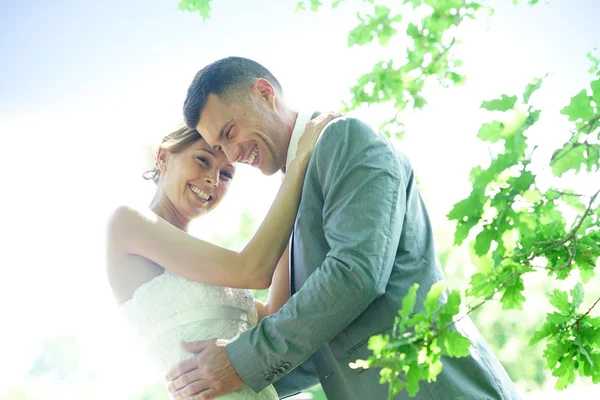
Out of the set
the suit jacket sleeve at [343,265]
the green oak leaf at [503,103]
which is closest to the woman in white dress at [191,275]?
the suit jacket sleeve at [343,265]

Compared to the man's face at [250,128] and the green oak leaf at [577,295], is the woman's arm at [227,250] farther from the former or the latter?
the green oak leaf at [577,295]

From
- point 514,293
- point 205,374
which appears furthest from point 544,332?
point 205,374

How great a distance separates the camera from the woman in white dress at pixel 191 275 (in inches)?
93.3

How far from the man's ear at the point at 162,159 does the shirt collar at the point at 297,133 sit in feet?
2.39

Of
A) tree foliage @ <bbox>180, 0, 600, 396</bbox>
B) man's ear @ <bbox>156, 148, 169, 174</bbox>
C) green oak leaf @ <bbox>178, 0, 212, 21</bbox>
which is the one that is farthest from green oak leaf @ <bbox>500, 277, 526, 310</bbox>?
man's ear @ <bbox>156, 148, 169, 174</bbox>

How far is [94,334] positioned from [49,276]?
5.93 ft

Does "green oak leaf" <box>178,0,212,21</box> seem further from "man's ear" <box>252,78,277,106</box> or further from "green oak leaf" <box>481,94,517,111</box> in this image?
"green oak leaf" <box>481,94,517,111</box>

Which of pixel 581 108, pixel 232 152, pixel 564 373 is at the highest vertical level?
pixel 232 152

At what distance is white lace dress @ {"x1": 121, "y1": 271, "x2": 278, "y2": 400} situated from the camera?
2430 millimetres

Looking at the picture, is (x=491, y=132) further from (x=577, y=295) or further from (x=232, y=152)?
(x=232, y=152)

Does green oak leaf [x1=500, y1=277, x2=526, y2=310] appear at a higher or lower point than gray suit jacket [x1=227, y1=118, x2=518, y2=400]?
lower

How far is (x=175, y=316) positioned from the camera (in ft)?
8.07

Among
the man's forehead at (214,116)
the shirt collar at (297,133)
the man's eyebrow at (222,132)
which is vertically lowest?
the shirt collar at (297,133)

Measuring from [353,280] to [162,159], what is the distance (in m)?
1.45
